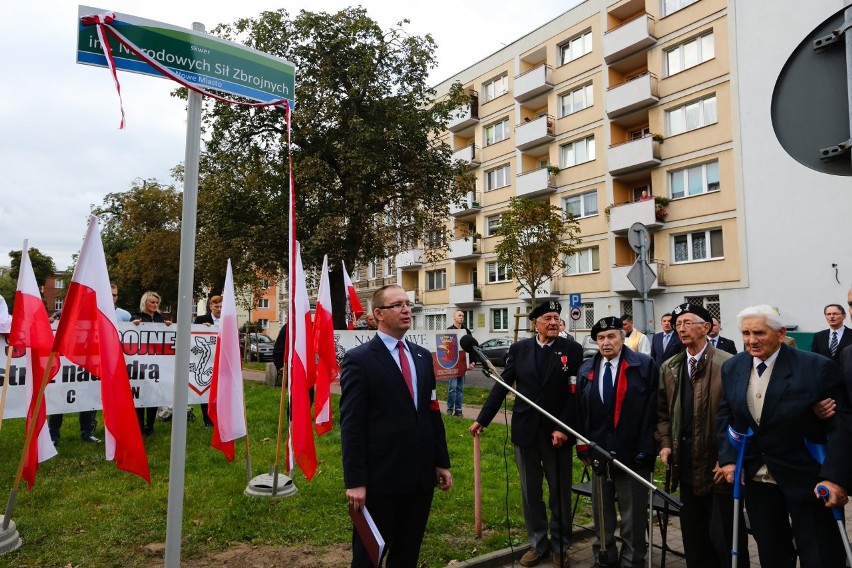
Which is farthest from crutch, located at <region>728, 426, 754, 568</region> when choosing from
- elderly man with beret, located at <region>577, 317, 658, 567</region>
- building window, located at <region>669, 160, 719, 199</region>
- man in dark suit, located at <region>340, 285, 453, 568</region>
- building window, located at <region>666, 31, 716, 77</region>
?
building window, located at <region>666, 31, 716, 77</region>

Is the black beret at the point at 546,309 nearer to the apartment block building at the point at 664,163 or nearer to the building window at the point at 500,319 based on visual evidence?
the apartment block building at the point at 664,163

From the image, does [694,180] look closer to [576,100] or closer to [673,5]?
[673,5]

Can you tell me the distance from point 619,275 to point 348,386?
28.5 meters

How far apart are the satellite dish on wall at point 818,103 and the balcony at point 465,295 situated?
3651 cm

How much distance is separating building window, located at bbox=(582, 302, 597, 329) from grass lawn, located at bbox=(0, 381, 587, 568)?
79.7ft

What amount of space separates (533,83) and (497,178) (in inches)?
258

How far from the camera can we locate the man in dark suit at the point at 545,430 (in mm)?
5172

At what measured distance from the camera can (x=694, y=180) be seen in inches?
1109

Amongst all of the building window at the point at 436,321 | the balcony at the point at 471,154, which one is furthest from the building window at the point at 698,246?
the building window at the point at 436,321

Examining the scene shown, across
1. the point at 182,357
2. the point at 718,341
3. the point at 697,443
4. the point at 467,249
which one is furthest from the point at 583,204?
the point at 182,357

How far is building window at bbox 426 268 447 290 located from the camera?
44.1 meters

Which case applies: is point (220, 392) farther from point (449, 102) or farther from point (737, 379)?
point (449, 102)

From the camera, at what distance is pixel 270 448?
365 inches

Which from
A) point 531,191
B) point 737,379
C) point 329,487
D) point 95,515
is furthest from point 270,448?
point 531,191
